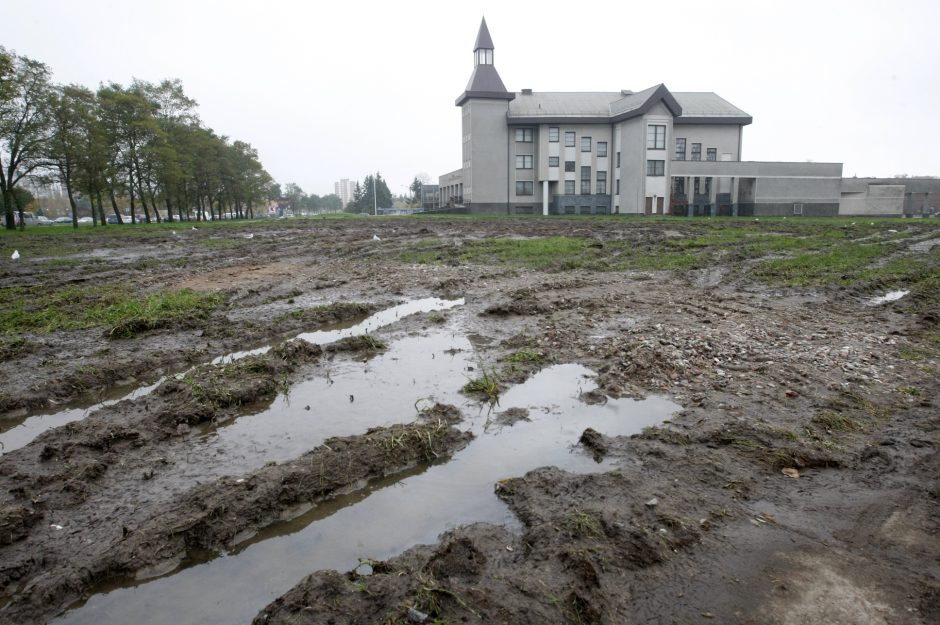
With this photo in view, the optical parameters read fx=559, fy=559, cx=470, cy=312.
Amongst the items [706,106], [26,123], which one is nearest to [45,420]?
[26,123]

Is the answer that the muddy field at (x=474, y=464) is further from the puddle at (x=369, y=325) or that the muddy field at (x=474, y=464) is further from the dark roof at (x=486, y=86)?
the dark roof at (x=486, y=86)

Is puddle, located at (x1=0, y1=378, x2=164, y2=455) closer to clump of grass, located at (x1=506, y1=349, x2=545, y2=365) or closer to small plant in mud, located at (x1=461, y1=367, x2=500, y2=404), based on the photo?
small plant in mud, located at (x1=461, y1=367, x2=500, y2=404)

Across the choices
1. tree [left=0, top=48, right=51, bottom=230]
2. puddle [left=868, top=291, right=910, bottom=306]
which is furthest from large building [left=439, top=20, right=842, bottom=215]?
puddle [left=868, top=291, right=910, bottom=306]

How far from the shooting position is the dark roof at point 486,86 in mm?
59250

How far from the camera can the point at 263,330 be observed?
913 cm

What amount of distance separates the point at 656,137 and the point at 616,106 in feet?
23.8

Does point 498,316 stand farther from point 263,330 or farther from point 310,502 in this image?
point 310,502

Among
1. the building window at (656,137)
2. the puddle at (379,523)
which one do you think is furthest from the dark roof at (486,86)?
the puddle at (379,523)

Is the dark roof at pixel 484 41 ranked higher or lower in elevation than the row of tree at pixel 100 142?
higher

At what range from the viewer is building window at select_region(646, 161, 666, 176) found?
5466 centimetres

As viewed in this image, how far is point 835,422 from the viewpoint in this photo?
5219mm

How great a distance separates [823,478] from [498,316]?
20.8 feet

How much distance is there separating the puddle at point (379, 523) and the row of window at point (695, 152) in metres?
59.9

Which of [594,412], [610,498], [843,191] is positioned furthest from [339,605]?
[843,191]
